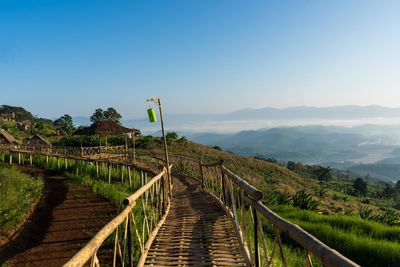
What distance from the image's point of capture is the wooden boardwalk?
3.39m

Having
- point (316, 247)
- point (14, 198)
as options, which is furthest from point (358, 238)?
point (14, 198)

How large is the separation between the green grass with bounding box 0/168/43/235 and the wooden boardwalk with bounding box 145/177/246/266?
4.92m

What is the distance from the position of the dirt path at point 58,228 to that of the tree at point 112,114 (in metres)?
46.5

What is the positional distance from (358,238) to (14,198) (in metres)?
11.1

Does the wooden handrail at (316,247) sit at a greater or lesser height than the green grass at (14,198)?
greater

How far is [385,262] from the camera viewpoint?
4602 mm

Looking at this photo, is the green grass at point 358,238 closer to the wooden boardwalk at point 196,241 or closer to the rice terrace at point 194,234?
the rice terrace at point 194,234

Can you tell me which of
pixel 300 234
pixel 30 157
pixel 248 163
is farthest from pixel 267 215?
pixel 248 163

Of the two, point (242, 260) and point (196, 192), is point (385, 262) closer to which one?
point (242, 260)

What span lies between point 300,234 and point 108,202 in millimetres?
8543

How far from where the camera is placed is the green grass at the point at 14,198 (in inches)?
265

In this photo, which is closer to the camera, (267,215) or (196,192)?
(267,215)

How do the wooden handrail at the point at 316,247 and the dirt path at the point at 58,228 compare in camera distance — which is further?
the dirt path at the point at 58,228

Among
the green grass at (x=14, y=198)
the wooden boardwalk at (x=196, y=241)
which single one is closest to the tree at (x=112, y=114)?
the green grass at (x=14, y=198)
